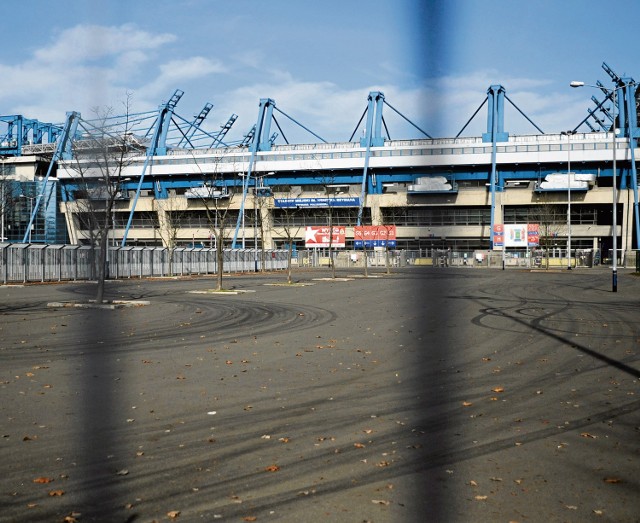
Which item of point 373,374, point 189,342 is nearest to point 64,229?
point 189,342

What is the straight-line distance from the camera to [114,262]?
4700 cm

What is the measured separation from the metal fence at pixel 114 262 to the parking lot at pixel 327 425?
15826 mm

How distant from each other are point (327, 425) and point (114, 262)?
4241 centimetres

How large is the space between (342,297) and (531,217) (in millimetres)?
58504

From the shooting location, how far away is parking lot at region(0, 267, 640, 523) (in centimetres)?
447

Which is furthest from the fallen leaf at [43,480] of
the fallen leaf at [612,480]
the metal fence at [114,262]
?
the metal fence at [114,262]

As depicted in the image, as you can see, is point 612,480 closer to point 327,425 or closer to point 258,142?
point 327,425

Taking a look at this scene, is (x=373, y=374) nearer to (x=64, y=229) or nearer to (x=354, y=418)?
(x=354, y=418)

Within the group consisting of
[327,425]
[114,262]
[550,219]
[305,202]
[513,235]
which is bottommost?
[327,425]

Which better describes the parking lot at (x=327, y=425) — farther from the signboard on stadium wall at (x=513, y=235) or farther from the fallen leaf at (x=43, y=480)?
the signboard on stadium wall at (x=513, y=235)

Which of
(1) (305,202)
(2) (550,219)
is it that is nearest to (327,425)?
(1) (305,202)

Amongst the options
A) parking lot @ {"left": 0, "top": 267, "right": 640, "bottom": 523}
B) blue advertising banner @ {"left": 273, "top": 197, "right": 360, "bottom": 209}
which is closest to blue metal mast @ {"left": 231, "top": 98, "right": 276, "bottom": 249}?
blue advertising banner @ {"left": 273, "top": 197, "right": 360, "bottom": 209}

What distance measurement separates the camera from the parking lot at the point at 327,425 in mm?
4473

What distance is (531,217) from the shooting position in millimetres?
81000
